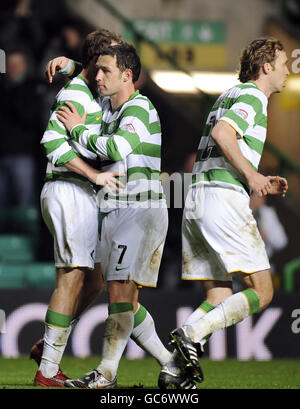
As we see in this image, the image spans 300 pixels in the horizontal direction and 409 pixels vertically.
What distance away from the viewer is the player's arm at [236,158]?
229 inches

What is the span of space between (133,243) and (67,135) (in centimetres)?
76

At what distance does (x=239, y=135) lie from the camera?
5.93 metres

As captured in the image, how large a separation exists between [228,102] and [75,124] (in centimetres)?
90

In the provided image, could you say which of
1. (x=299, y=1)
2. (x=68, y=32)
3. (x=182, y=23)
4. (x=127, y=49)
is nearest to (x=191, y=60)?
(x=182, y=23)

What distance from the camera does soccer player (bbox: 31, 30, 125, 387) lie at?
616 centimetres

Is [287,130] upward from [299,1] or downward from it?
downward

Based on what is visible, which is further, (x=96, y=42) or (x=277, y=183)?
(x=96, y=42)

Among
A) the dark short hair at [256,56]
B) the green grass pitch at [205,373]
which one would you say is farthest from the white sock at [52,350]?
the dark short hair at [256,56]

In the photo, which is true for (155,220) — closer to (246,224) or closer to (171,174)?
(246,224)

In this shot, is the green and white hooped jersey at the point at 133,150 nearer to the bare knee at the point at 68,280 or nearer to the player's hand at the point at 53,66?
the bare knee at the point at 68,280

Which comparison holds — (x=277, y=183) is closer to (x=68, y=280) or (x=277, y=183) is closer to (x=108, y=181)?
(x=108, y=181)

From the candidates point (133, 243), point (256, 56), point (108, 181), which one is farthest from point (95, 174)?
point (256, 56)

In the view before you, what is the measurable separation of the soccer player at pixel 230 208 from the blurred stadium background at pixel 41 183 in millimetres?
3197

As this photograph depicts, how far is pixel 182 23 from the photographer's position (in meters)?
14.4
